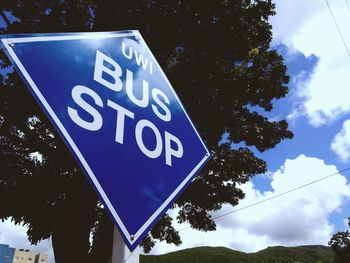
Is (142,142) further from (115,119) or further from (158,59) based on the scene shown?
(158,59)

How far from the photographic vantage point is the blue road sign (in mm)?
1151

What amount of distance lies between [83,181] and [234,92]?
5467 millimetres

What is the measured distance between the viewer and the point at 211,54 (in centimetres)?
894

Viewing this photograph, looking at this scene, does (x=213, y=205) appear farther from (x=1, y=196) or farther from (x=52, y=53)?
(x=52, y=53)

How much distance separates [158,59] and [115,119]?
8.27 m

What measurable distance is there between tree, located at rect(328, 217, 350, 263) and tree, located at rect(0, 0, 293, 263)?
34.1 m

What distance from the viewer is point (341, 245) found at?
39312mm

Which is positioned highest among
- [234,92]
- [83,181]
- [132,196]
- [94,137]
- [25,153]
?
[234,92]

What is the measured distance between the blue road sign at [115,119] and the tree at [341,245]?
4236cm

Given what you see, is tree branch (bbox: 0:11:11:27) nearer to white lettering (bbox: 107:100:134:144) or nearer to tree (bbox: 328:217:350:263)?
white lettering (bbox: 107:100:134:144)

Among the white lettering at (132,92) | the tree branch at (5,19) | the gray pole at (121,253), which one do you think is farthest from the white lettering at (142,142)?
the tree branch at (5,19)

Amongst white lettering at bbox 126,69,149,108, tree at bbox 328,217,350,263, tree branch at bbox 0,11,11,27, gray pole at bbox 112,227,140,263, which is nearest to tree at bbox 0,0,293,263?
tree branch at bbox 0,11,11,27

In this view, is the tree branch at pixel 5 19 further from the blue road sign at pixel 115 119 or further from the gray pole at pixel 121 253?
the gray pole at pixel 121 253

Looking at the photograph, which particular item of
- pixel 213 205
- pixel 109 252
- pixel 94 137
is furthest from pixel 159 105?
pixel 213 205
